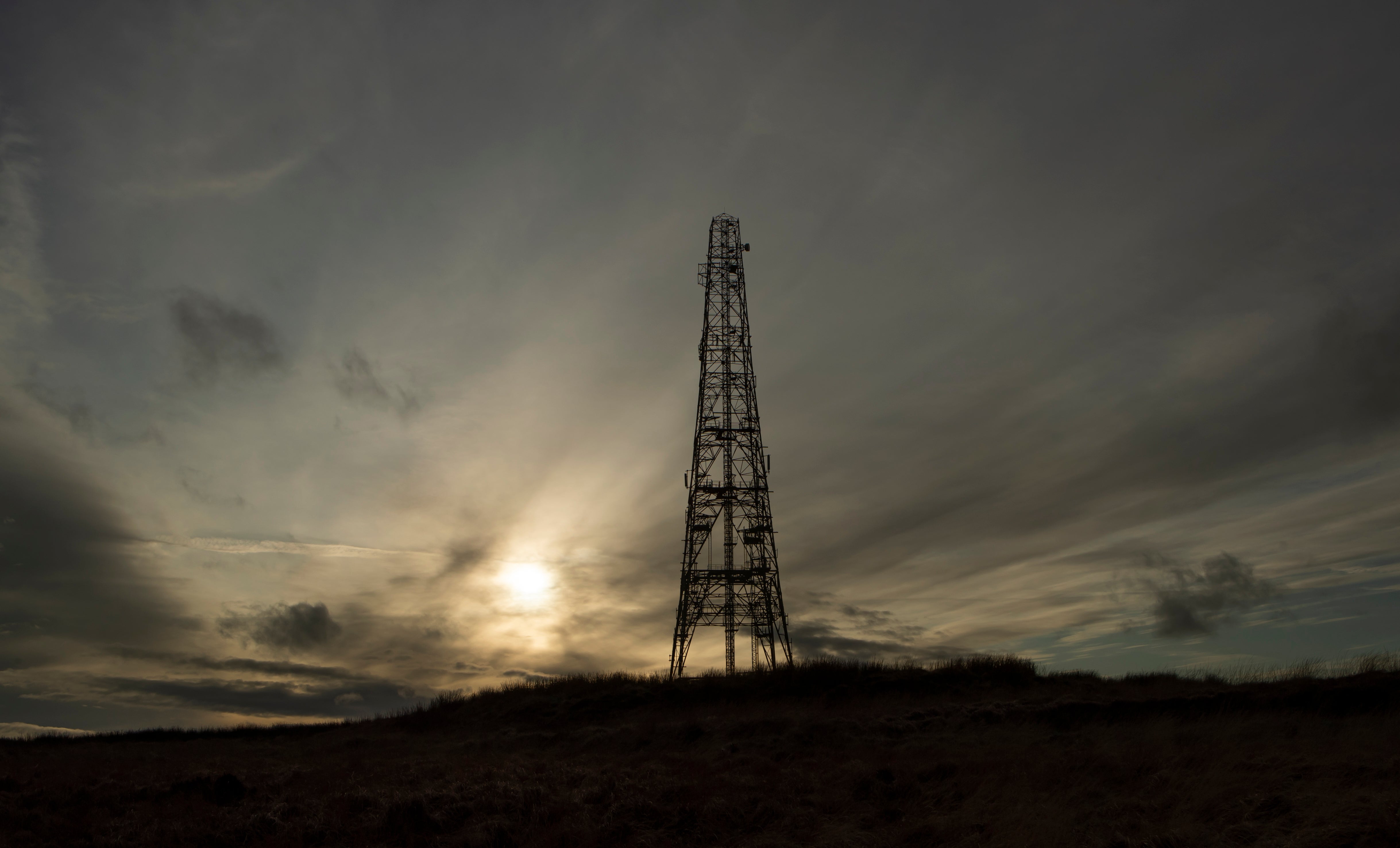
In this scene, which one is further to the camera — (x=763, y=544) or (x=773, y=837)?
(x=763, y=544)

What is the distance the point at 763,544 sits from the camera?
122 ft

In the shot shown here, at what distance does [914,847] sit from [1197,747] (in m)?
8.34

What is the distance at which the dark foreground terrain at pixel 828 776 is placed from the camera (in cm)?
1332

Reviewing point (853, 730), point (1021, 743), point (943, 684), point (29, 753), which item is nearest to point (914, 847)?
point (1021, 743)

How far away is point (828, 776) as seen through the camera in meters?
17.2

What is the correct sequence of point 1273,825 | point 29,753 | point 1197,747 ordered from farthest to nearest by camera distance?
1. point 29,753
2. point 1197,747
3. point 1273,825

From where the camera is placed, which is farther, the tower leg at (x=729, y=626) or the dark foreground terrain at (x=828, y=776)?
the tower leg at (x=729, y=626)

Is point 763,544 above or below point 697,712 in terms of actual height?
above

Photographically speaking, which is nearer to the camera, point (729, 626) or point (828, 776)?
point (828, 776)

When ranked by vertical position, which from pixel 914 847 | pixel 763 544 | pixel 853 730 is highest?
pixel 763 544

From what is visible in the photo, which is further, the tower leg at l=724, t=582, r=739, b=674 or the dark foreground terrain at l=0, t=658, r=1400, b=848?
the tower leg at l=724, t=582, r=739, b=674

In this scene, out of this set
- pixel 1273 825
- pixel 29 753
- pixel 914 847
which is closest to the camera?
pixel 1273 825

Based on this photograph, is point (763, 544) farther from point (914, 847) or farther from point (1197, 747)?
point (914, 847)

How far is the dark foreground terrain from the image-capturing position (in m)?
13.3
